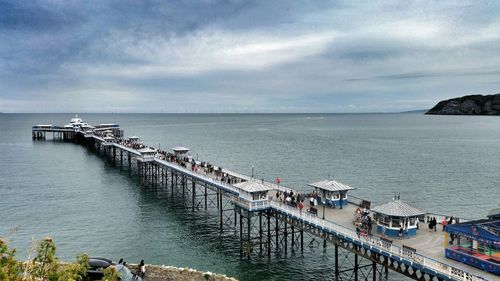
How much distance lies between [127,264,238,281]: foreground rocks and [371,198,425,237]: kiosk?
1114cm

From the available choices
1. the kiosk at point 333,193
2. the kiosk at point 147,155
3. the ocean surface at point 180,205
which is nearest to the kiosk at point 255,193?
the kiosk at point 333,193

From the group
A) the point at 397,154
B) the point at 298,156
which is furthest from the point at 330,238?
the point at 397,154

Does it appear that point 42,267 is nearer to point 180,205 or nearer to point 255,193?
point 255,193

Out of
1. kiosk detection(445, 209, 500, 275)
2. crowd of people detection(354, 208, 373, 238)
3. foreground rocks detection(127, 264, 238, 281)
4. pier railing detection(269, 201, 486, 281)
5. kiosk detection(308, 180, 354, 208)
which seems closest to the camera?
pier railing detection(269, 201, 486, 281)

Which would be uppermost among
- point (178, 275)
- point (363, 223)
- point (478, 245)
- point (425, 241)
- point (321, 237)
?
point (478, 245)

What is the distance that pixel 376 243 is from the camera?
27500 millimetres

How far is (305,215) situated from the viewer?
110ft

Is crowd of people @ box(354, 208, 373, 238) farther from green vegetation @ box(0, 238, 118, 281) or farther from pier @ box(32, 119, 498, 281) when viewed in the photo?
green vegetation @ box(0, 238, 118, 281)

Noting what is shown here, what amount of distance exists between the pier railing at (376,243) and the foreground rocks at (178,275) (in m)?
8.05

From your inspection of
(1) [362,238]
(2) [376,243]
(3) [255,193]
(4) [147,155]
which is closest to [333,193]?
(3) [255,193]

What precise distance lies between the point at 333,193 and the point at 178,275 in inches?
605

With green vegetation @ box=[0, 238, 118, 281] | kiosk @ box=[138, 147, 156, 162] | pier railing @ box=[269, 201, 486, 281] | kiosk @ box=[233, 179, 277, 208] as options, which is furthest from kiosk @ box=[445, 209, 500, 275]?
kiosk @ box=[138, 147, 156, 162]

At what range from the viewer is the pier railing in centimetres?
2278

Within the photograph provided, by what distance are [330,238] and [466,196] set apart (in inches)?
1515
